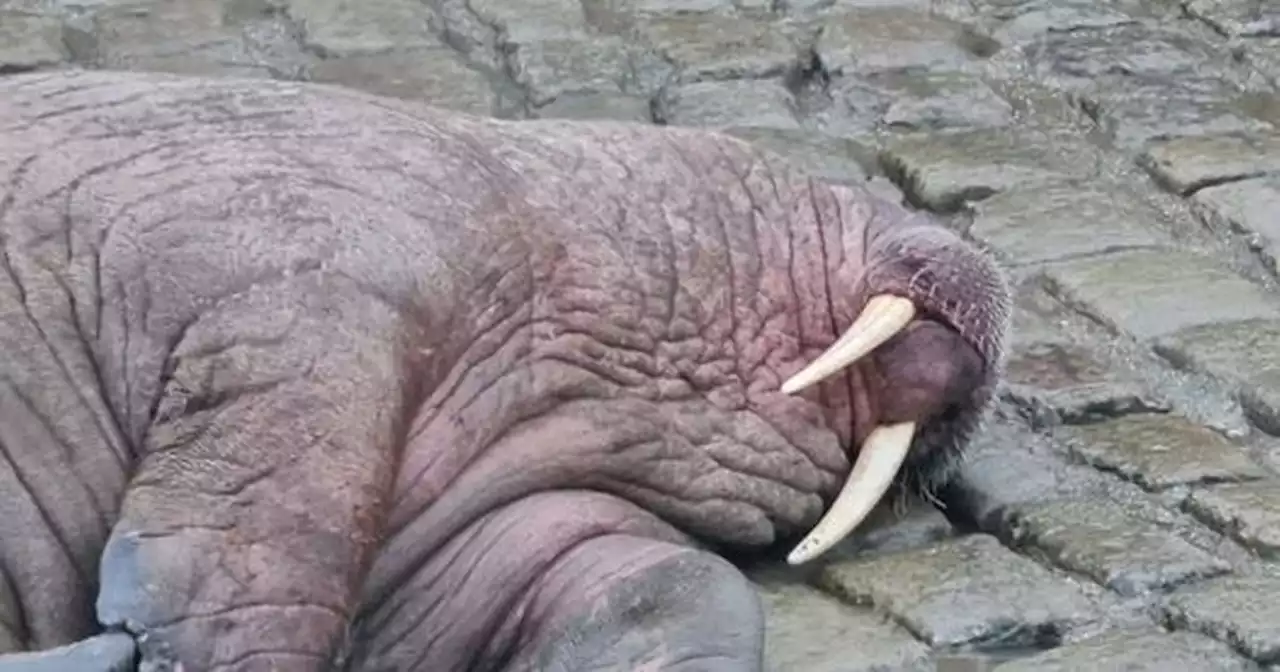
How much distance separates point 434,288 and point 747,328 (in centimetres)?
67

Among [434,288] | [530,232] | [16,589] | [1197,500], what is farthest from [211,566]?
[1197,500]

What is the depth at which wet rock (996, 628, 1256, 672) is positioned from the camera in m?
3.96

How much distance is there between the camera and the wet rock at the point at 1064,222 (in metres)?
5.64

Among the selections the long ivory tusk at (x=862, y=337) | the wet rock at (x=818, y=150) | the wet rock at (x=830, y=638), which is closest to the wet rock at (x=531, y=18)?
the wet rock at (x=818, y=150)

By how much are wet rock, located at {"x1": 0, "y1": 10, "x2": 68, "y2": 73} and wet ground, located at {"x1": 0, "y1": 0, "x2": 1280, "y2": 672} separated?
0.5 inches

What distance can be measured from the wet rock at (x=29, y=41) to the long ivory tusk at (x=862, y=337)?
2.50 metres

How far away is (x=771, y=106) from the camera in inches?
249

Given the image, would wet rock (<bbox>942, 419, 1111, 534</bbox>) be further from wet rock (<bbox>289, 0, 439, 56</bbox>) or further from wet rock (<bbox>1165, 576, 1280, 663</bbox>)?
wet rock (<bbox>289, 0, 439, 56</bbox>)

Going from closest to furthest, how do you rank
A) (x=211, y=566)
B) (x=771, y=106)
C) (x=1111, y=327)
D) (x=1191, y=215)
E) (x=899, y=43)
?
1. (x=211, y=566)
2. (x=1111, y=327)
3. (x=1191, y=215)
4. (x=771, y=106)
5. (x=899, y=43)

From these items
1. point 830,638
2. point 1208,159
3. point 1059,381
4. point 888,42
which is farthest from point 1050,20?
point 830,638

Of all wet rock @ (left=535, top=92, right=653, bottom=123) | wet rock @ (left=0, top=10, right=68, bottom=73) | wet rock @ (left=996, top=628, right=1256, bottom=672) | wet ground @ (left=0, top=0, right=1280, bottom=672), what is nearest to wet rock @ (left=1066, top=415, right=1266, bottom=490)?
wet ground @ (left=0, top=0, right=1280, bottom=672)

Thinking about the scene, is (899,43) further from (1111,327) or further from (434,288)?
(434,288)

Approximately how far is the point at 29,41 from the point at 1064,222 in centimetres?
239

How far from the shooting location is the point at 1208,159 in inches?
239
